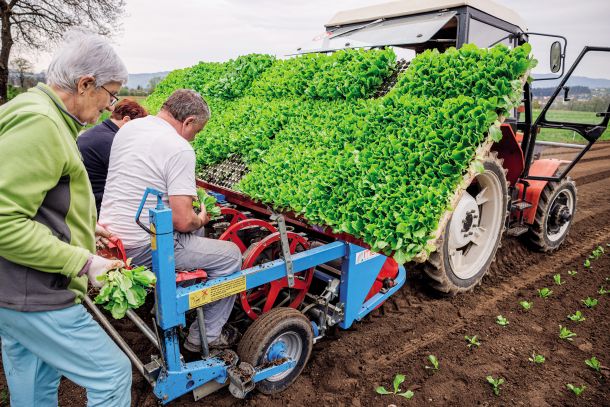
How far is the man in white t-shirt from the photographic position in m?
2.39

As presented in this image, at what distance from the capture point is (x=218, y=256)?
2.51 meters

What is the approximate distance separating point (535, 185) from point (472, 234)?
1671 millimetres

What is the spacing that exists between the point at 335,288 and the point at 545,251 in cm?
374

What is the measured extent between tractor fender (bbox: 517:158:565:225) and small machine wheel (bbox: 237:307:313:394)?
11.5 ft

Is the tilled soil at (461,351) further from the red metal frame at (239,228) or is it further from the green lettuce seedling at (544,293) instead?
the red metal frame at (239,228)

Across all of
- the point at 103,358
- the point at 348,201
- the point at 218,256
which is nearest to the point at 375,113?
the point at 348,201

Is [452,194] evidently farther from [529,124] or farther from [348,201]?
[529,124]

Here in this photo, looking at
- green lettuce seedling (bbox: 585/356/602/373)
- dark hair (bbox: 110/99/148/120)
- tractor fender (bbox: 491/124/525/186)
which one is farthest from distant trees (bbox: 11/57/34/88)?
green lettuce seedling (bbox: 585/356/602/373)

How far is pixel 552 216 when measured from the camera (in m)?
5.39

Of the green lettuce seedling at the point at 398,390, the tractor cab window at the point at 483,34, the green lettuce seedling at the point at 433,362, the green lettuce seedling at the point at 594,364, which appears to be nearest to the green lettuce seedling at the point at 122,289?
the green lettuce seedling at the point at 398,390

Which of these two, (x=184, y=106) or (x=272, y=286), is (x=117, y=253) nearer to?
(x=184, y=106)

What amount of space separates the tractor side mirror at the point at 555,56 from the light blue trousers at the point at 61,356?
4526mm

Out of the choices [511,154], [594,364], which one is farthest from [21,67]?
[594,364]

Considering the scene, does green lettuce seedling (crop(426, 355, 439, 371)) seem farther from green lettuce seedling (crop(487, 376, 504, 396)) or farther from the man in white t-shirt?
Answer: the man in white t-shirt
